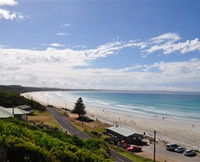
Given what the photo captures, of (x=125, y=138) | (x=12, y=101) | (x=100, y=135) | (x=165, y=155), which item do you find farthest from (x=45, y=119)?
(x=165, y=155)

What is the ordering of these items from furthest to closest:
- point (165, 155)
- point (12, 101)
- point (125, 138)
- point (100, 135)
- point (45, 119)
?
point (12, 101)
point (45, 119)
point (100, 135)
point (125, 138)
point (165, 155)

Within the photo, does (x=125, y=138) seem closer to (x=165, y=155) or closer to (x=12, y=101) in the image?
(x=165, y=155)

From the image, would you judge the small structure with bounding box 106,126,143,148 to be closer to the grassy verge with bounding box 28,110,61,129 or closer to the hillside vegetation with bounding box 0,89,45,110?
the grassy verge with bounding box 28,110,61,129

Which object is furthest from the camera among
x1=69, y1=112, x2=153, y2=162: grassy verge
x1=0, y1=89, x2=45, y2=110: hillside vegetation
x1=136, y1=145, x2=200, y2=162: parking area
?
x1=0, y1=89, x2=45, y2=110: hillside vegetation

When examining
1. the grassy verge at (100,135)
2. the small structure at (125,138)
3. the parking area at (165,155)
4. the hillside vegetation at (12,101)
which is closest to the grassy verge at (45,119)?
the grassy verge at (100,135)

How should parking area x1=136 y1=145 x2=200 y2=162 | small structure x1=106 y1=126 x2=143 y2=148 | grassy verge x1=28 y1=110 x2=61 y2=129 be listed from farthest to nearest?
grassy verge x1=28 y1=110 x2=61 y2=129, small structure x1=106 y1=126 x2=143 y2=148, parking area x1=136 y1=145 x2=200 y2=162

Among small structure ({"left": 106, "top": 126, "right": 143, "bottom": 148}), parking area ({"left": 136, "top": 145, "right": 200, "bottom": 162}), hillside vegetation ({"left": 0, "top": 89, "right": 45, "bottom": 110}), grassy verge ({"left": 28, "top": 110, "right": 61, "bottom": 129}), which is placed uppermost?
hillside vegetation ({"left": 0, "top": 89, "right": 45, "bottom": 110})

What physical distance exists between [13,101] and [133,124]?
41060mm

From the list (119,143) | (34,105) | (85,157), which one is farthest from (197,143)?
(34,105)

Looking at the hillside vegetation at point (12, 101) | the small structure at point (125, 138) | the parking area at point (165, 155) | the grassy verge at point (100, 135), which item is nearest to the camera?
the grassy verge at point (100, 135)

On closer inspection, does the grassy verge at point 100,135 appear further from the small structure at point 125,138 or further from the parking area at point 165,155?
the parking area at point 165,155

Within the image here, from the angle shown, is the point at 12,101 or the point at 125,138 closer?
the point at 125,138

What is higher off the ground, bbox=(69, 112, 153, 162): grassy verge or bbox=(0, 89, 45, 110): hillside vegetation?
bbox=(0, 89, 45, 110): hillside vegetation

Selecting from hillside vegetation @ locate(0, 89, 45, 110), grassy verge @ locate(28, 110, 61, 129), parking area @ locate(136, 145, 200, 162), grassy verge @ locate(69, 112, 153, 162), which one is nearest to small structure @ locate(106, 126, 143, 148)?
grassy verge @ locate(69, 112, 153, 162)
